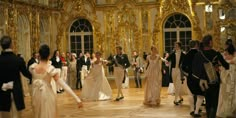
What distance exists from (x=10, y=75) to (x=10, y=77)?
0.03 m

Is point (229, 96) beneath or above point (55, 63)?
beneath

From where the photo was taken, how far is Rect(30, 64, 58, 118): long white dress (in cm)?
621

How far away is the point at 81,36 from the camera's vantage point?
25.2 metres

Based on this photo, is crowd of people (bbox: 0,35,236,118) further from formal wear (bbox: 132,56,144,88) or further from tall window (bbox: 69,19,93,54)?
tall window (bbox: 69,19,93,54)

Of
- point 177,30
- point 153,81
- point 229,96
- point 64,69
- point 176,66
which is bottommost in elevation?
point 229,96

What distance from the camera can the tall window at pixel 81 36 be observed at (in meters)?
25.2

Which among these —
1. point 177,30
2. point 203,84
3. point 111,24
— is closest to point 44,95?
point 203,84

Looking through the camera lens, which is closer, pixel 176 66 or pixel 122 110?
pixel 122 110

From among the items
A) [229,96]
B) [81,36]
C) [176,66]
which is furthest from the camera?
[81,36]

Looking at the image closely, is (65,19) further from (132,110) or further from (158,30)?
(132,110)

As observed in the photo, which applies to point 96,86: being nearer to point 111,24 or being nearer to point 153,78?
point 153,78

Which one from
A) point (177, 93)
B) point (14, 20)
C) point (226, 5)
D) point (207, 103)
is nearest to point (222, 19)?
point (226, 5)

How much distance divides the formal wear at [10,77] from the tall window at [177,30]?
59.7 feet

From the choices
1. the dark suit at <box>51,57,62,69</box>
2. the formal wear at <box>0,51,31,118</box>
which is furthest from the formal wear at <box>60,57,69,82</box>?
the formal wear at <box>0,51,31,118</box>
